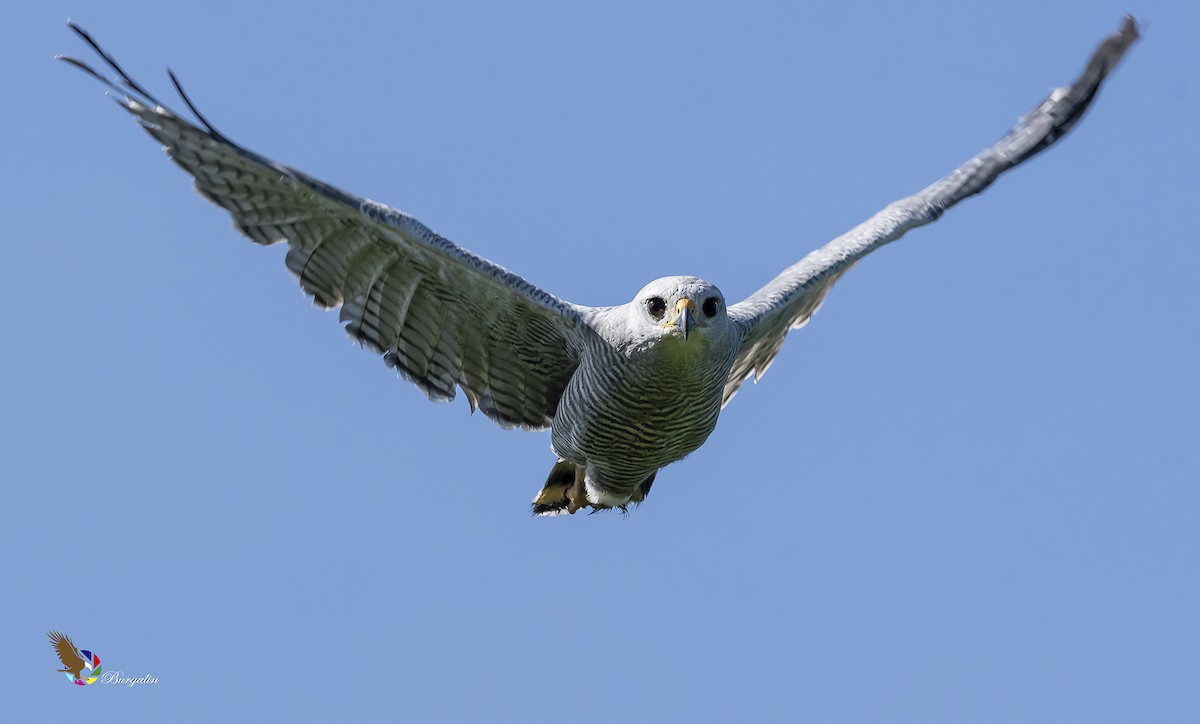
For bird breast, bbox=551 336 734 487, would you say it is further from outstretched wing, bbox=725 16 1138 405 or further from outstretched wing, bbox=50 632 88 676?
outstretched wing, bbox=50 632 88 676

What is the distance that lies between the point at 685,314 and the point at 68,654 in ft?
25.8

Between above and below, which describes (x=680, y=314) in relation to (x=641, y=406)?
above

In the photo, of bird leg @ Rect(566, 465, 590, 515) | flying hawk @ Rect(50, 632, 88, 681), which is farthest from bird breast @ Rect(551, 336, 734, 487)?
flying hawk @ Rect(50, 632, 88, 681)

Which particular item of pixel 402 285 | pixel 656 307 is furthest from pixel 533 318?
pixel 656 307

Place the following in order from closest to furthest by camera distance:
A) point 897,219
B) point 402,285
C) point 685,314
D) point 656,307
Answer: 1. point 685,314
2. point 656,307
3. point 402,285
4. point 897,219

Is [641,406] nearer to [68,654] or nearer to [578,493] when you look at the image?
[578,493]

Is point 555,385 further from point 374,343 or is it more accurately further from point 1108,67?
point 1108,67

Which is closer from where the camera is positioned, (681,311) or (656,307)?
(681,311)

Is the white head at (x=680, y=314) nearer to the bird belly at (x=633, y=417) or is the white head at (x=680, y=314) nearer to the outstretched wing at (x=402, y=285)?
the bird belly at (x=633, y=417)

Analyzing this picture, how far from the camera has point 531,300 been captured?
13.4m

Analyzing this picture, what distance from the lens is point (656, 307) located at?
41.4 ft

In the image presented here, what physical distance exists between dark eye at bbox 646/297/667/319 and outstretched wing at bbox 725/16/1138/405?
1262 millimetres

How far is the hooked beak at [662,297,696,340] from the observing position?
40.2ft

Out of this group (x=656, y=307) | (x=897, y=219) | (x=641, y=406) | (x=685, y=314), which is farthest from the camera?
(x=897, y=219)
